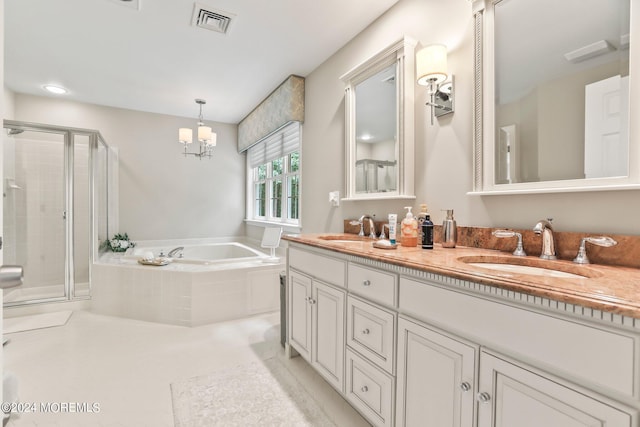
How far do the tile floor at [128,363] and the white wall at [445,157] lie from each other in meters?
1.15

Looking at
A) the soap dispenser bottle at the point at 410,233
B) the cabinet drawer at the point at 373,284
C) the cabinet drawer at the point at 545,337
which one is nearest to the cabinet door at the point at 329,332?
the cabinet drawer at the point at 373,284

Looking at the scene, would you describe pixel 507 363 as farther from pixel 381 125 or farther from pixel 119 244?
pixel 119 244

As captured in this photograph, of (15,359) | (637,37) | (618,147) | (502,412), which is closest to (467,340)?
(502,412)

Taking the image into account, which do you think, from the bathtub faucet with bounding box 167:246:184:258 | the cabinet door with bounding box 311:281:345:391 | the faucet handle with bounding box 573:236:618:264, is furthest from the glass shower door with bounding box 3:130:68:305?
the faucet handle with bounding box 573:236:618:264

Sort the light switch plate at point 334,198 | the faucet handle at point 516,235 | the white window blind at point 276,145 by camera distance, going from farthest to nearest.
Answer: the white window blind at point 276,145
the light switch plate at point 334,198
the faucet handle at point 516,235

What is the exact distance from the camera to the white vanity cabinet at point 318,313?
154cm

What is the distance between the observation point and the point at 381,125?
6.81 ft

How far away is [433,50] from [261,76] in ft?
6.73

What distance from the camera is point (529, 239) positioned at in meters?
1.29

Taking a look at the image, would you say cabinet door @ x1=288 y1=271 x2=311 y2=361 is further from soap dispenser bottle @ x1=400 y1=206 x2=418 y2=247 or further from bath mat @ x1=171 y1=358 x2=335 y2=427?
soap dispenser bottle @ x1=400 y1=206 x2=418 y2=247

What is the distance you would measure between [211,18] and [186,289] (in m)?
2.21

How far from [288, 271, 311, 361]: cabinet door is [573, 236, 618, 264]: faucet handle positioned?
1.26 metres

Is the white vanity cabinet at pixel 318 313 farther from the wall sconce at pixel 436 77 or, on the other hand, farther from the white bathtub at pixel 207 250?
the white bathtub at pixel 207 250

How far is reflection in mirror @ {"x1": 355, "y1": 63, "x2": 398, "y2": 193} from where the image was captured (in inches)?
78.3
